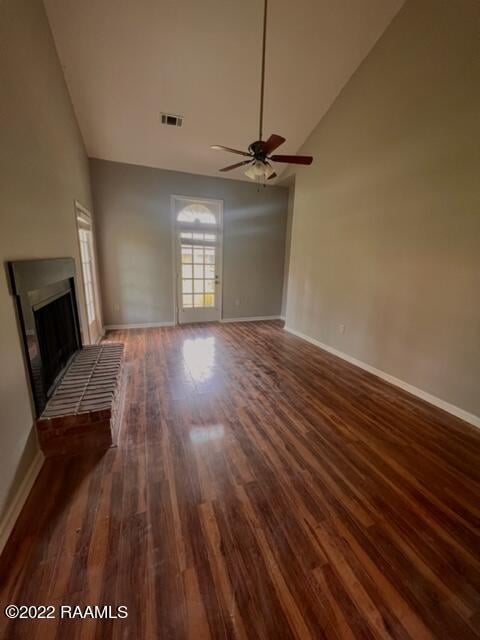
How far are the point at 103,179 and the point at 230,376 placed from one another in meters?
3.93

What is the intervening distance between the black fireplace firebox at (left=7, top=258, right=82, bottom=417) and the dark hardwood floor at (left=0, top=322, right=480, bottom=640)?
64 cm

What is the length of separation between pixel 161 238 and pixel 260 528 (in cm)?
463

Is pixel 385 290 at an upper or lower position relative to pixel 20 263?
lower

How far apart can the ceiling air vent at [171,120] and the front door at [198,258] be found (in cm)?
121

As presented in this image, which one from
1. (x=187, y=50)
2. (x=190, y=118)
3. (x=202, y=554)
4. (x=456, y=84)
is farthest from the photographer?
(x=190, y=118)

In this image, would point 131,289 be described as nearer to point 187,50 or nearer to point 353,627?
point 187,50

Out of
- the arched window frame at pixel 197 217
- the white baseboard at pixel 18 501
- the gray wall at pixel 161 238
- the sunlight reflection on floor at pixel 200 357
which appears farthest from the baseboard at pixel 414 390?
the white baseboard at pixel 18 501

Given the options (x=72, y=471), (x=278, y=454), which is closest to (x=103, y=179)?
(x=72, y=471)

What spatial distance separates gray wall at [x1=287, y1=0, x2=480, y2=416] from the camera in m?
2.35

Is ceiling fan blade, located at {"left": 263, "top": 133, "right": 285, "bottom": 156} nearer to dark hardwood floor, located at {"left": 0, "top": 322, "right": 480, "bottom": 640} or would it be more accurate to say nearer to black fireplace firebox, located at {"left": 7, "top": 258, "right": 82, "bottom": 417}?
black fireplace firebox, located at {"left": 7, "top": 258, "right": 82, "bottom": 417}

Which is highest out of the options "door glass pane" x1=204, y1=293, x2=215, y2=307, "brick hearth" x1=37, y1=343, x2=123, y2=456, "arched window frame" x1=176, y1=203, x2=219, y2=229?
"arched window frame" x1=176, y1=203, x2=219, y2=229

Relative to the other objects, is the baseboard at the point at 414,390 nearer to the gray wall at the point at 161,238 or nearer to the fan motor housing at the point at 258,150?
the gray wall at the point at 161,238

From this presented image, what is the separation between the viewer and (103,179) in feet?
14.4

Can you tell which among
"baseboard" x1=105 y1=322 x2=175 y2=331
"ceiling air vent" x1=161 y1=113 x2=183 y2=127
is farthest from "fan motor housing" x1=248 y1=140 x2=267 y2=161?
"baseboard" x1=105 y1=322 x2=175 y2=331
